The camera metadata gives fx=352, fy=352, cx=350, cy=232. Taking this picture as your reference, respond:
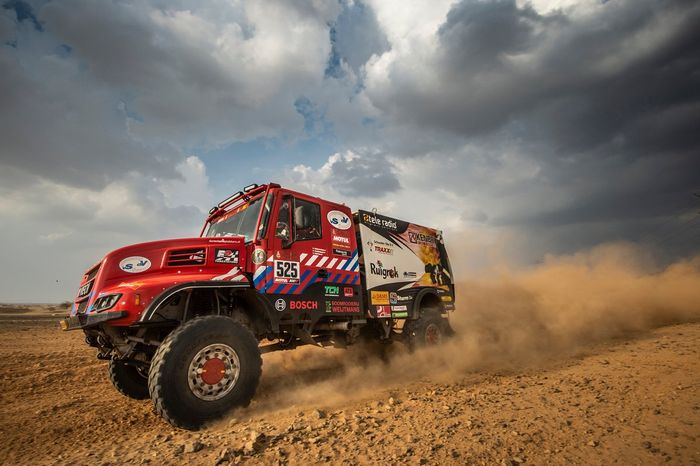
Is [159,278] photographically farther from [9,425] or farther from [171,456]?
[9,425]

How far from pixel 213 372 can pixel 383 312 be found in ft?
12.8

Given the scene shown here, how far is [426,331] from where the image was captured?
797 cm

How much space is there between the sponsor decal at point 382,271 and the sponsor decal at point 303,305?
66.5 inches

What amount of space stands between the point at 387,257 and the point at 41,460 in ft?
19.5

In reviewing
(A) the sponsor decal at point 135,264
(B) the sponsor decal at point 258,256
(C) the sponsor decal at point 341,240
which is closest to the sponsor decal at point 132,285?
(A) the sponsor decal at point 135,264

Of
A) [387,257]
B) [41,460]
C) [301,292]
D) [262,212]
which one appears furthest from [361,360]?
[41,460]

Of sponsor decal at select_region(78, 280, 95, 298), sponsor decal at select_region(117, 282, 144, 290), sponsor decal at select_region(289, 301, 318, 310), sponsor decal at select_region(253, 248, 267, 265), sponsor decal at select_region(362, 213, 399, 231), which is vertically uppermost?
sponsor decal at select_region(362, 213, 399, 231)

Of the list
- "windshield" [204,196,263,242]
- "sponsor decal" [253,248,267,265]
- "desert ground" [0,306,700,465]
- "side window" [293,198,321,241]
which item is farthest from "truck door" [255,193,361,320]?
"desert ground" [0,306,700,465]

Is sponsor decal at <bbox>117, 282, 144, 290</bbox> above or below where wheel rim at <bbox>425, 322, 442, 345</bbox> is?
above

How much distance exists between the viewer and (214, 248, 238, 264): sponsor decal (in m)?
4.87

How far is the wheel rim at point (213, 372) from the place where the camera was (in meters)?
3.94

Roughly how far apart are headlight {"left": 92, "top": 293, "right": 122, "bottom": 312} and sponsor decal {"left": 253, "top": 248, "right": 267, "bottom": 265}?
5.60ft

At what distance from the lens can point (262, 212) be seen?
5438mm

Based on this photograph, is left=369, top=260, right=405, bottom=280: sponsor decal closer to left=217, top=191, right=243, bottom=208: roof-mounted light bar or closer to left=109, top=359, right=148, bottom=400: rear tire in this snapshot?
left=217, top=191, right=243, bottom=208: roof-mounted light bar
